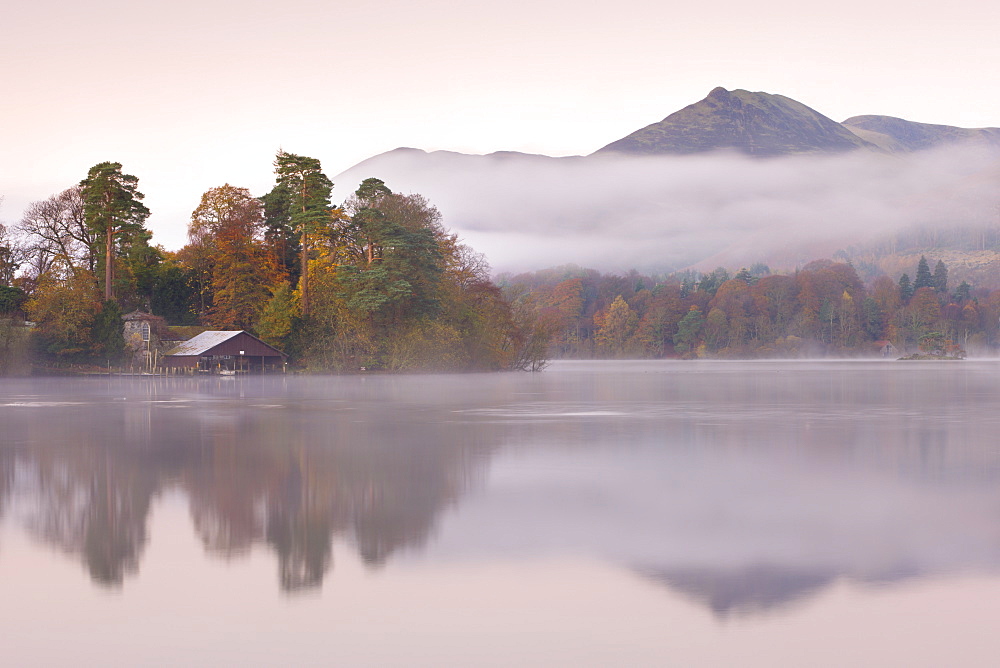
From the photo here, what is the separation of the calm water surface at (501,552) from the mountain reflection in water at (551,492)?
0.22 ft

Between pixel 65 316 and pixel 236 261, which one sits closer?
pixel 65 316

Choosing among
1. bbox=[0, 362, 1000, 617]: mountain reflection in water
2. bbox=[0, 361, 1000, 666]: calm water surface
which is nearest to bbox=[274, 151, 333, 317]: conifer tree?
bbox=[0, 362, 1000, 617]: mountain reflection in water

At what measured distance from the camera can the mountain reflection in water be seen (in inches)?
413

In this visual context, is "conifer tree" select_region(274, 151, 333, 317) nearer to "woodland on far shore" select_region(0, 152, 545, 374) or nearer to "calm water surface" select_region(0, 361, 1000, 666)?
"woodland on far shore" select_region(0, 152, 545, 374)

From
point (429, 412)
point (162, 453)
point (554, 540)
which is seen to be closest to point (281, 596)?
point (554, 540)

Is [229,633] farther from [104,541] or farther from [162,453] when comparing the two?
[162,453]

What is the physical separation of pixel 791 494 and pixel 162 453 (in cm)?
1332

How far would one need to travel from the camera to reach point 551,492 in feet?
50.2

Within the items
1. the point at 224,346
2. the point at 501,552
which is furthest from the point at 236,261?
the point at 501,552

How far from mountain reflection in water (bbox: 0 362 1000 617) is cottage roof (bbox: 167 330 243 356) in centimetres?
6011

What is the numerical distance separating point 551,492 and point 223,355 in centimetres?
7901

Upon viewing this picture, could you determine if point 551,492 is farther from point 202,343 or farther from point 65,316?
point 202,343

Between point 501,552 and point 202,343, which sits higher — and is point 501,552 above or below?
below

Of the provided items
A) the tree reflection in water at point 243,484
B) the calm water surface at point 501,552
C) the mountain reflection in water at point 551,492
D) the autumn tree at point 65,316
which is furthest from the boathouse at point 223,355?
the calm water surface at point 501,552
